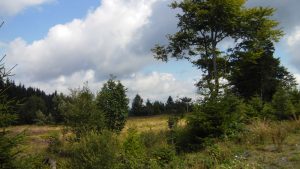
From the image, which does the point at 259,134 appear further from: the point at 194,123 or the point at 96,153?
the point at 96,153

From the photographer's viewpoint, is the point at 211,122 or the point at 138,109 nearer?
the point at 211,122

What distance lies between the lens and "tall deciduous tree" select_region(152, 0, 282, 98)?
3178 cm

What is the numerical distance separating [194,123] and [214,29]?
16.3m

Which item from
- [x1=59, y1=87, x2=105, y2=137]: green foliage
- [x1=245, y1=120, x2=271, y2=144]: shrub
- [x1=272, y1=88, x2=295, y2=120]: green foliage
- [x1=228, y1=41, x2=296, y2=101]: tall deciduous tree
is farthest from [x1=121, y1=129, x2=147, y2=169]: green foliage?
[x1=228, y1=41, x2=296, y2=101]: tall deciduous tree

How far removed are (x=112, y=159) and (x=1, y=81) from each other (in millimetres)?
5169

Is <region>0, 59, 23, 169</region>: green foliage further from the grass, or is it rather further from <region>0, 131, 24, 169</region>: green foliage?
the grass

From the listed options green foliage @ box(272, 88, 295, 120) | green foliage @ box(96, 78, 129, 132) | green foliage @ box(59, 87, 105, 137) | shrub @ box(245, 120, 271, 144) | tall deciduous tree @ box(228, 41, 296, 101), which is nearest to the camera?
shrub @ box(245, 120, 271, 144)

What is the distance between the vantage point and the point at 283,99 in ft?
91.2

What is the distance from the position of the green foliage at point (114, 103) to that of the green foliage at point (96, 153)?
1879 cm

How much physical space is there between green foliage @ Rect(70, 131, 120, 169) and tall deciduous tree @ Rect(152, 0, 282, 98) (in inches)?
727

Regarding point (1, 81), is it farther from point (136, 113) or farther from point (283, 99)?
point (136, 113)

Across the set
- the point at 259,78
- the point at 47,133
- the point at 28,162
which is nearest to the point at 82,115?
the point at 47,133

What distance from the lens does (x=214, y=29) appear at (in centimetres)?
3278

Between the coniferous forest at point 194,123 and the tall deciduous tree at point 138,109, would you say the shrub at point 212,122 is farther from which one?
the tall deciduous tree at point 138,109
